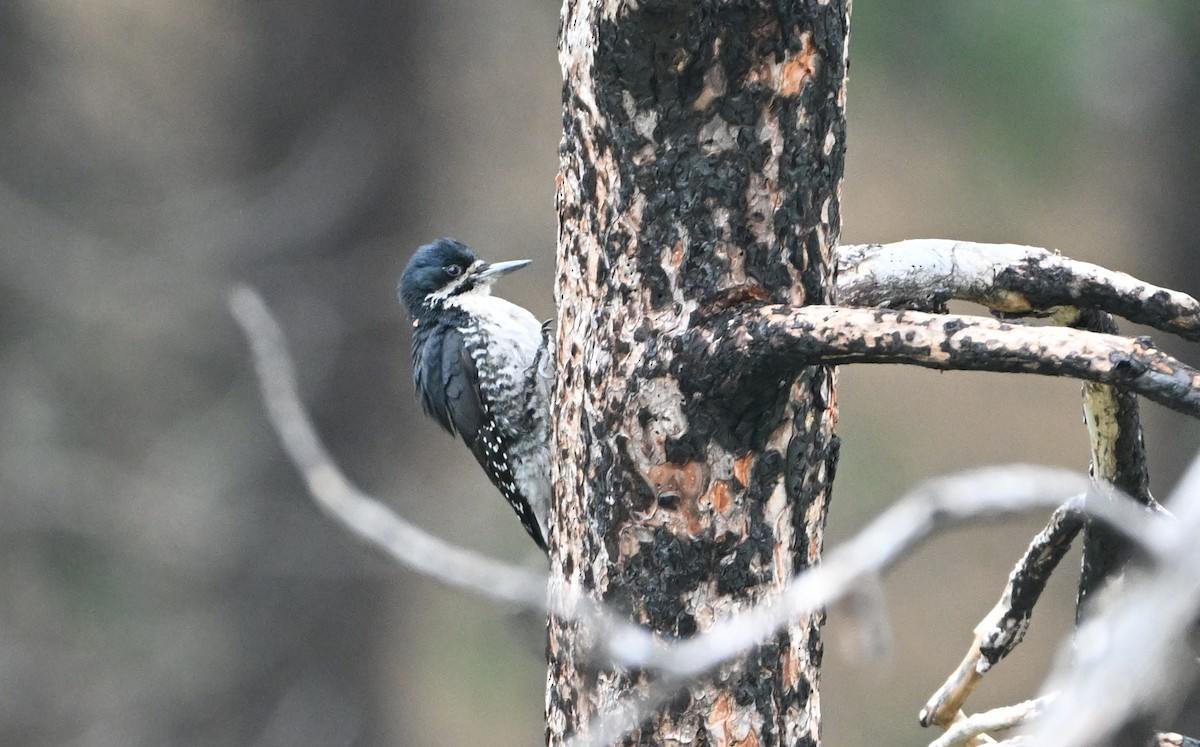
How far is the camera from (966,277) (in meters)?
2.00

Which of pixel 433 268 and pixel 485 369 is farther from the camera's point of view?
pixel 433 268

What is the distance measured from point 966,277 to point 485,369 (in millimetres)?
1589

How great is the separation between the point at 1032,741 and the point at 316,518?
6.37 m

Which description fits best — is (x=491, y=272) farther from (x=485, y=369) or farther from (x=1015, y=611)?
(x=1015, y=611)

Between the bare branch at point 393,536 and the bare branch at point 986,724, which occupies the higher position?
the bare branch at point 393,536

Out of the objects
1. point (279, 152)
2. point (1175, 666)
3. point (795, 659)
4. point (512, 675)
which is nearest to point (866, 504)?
point (512, 675)

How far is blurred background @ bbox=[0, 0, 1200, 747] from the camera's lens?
6.51 metres

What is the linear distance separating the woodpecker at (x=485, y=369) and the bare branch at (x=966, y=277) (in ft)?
4.41

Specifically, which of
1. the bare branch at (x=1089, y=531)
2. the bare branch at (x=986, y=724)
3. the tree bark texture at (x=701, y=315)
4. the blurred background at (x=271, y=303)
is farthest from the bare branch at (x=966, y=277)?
the blurred background at (x=271, y=303)

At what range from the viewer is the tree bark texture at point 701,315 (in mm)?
1650

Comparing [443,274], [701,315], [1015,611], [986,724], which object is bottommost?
[986,724]

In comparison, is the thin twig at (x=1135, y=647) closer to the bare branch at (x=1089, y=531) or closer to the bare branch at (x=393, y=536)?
the bare branch at (x=393, y=536)

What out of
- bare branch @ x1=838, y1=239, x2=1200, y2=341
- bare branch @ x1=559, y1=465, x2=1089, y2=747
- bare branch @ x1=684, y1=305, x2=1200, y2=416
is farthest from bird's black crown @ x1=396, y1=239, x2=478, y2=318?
bare branch @ x1=559, y1=465, x2=1089, y2=747

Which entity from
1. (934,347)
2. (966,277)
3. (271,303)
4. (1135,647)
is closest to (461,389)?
(966,277)
